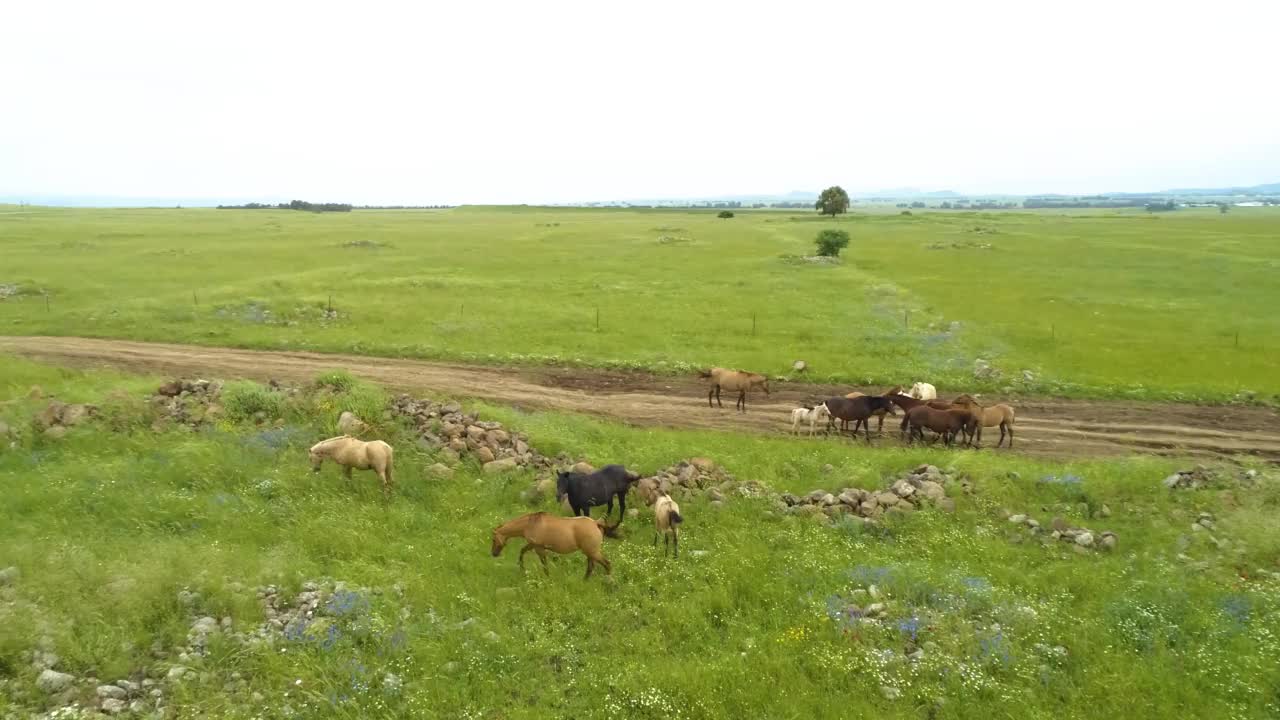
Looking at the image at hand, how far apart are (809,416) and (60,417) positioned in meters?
20.8

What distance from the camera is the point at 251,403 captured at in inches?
765

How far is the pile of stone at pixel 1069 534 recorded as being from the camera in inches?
520

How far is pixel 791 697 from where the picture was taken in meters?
9.45

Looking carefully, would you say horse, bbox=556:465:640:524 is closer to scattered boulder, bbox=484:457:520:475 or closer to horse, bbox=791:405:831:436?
scattered boulder, bbox=484:457:520:475

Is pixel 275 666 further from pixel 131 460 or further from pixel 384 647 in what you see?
pixel 131 460

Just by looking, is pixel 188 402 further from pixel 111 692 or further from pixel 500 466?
pixel 111 692

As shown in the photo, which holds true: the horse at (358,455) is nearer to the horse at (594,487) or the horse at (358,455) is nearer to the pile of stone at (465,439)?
the pile of stone at (465,439)

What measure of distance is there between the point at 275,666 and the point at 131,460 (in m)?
9.74

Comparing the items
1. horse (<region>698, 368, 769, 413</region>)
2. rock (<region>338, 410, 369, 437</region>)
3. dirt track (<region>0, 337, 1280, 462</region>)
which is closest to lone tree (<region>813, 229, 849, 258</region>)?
dirt track (<region>0, 337, 1280, 462</region>)

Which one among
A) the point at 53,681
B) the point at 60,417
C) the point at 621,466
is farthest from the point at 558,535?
the point at 60,417

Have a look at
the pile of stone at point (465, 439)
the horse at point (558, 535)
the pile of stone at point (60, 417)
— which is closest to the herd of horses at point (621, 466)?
the horse at point (558, 535)

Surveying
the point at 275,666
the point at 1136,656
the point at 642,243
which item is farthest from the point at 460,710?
the point at 642,243

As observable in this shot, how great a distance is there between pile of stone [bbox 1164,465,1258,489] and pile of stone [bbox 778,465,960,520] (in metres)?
4.86

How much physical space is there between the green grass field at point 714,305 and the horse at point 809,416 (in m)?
5.88
